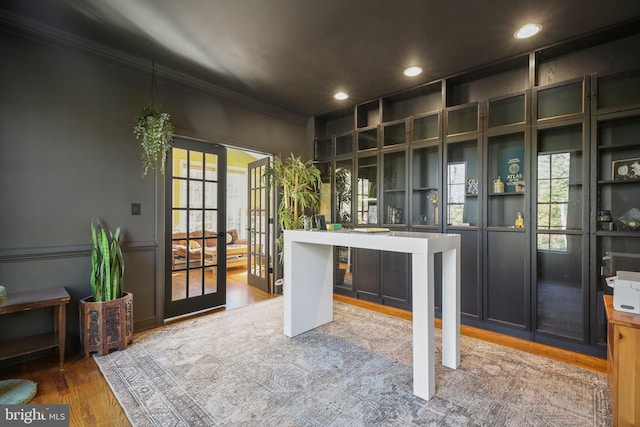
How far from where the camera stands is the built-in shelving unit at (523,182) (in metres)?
2.50

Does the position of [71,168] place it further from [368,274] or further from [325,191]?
[368,274]

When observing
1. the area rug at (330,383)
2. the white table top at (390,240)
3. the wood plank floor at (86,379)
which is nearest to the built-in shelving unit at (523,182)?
the wood plank floor at (86,379)

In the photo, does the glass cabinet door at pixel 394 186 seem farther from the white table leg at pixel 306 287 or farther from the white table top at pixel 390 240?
the white table top at pixel 390 240

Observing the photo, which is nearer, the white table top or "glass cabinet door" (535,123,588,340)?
the white table top

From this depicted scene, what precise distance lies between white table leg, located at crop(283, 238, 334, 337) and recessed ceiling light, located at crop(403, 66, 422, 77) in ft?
6.81

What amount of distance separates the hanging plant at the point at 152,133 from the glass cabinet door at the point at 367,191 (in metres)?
2.41

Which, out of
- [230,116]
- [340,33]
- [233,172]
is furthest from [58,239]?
[233,172]

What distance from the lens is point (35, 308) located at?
83.6 inches

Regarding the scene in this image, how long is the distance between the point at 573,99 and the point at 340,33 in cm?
213

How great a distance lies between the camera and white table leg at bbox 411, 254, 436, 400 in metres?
1.85

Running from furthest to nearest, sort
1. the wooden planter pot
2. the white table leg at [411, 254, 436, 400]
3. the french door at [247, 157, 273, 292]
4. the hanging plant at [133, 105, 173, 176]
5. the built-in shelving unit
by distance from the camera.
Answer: the french door at [247, 157, 273, 292] → the hanging plant at [133, 105, 173, 176] → the built-in shelving unit → the wooden planter pot → the white table leg at [411, 254, 436, 400]

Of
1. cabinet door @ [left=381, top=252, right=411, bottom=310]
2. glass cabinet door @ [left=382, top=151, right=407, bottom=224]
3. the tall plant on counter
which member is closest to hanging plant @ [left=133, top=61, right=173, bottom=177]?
the tall plant on counter

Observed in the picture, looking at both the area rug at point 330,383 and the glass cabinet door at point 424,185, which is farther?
the glass cabinet door at point 424,185

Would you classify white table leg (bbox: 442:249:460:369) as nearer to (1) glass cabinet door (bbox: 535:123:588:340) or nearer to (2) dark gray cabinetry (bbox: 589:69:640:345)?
(1) glass cabinet door (bbox: 535:123:588:340)
